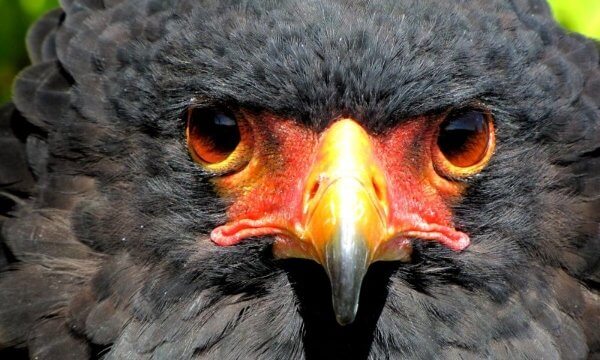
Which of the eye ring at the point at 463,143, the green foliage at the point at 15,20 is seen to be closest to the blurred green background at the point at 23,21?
the green foliage at the point at 15,20

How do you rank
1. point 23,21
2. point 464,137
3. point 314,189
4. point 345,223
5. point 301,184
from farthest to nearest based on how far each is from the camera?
point 23,21 → point 464,137 → point 301,184 → point 314,189 → point 345,223

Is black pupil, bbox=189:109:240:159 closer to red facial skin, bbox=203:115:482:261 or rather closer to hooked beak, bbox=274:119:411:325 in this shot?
red facial skin, bbox=203:115:482:261

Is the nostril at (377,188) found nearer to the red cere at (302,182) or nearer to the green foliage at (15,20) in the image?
the red cere at (302,182)

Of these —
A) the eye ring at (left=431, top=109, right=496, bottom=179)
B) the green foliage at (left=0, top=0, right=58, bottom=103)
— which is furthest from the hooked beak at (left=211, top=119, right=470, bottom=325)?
the green foliage at (left=0, top=0, right=58, bottom=103)

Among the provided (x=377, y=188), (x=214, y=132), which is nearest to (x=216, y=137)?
(x=214, y=132)

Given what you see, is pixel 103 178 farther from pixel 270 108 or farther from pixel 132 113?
pixel 270 108

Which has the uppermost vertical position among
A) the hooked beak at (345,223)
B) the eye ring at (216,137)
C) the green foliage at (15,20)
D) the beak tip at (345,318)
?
the green foliage at (15,20)

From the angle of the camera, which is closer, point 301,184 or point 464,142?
point 301,184

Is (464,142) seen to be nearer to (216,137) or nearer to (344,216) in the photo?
(344,216)
